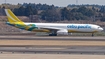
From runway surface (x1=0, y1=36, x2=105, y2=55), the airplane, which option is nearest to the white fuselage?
the airplane

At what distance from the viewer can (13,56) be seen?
4216 centimetres

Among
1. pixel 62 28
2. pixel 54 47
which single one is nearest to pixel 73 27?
pixel 62 28

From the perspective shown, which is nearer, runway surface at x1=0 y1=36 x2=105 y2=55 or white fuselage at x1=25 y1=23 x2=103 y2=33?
runway surface at x1=0 y1=36 x2=105 y2=55

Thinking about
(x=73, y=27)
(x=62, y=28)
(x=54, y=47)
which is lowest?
(x=62, y=28)

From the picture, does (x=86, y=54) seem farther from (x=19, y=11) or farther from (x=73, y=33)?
(x=19, y=11)

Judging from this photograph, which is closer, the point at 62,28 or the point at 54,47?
the point at 54,47

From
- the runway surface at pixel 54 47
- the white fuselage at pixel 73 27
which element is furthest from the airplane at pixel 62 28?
the runway surface at pixel 54 47

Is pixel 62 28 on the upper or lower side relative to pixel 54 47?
lower

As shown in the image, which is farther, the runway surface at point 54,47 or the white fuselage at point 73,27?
the white fuselage at point 73,27

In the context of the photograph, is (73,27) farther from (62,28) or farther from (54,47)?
(54,47)

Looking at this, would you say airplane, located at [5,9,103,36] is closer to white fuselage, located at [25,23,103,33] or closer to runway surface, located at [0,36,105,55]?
white fuselage, located at [25,23,103,33]

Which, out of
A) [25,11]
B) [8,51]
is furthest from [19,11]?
[8,51]

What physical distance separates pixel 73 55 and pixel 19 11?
409 feet

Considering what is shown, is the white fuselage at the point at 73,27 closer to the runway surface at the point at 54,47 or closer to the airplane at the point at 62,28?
the airplane at the point at 62,28
